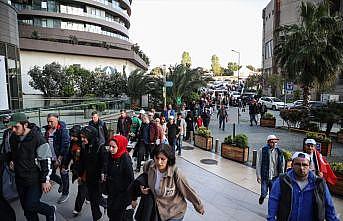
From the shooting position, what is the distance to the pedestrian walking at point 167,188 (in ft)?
10.6

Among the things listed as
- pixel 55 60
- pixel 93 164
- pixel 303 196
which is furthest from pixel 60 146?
pixel 55 60

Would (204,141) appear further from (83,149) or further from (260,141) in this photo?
(83,149)

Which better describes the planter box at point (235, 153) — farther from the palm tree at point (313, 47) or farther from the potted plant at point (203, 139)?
the palm tree at point (313, 47)

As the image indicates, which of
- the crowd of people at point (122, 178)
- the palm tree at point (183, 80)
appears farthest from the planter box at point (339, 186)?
the palm tree at point (183, 80)

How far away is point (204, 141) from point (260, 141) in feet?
10.9

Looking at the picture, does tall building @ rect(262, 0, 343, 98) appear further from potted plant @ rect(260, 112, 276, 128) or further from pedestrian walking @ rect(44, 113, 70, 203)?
pedestrian walking @ rect(44, 113, 70, 203)

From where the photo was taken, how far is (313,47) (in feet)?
47.2

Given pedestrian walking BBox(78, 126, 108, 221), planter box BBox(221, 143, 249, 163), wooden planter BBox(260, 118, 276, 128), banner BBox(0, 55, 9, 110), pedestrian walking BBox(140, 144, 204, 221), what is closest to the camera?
pedestrian walking BBox(140, 144, 204, 221)

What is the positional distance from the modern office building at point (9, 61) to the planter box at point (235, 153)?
11.4 m

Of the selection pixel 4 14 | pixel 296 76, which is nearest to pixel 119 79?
pixel 4 14

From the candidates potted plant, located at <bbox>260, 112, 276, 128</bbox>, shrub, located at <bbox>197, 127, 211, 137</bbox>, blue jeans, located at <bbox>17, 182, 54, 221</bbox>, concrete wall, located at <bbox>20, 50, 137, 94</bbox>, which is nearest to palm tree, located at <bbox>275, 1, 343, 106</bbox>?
potted plant, located at <bbox>260, 112, 276, 128</bbox>

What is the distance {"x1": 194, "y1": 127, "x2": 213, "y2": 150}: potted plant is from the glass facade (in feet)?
37.1

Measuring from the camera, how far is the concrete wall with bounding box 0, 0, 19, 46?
15.4 m

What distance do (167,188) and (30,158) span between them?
2074mm
